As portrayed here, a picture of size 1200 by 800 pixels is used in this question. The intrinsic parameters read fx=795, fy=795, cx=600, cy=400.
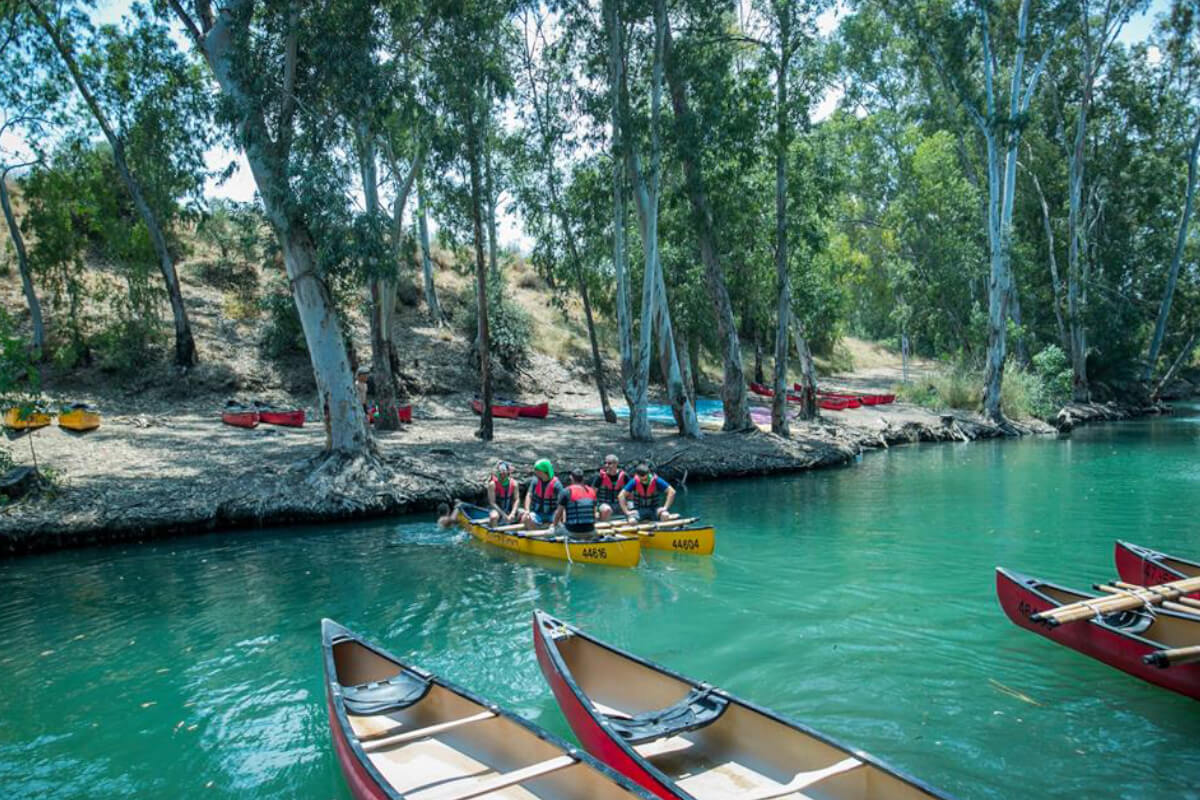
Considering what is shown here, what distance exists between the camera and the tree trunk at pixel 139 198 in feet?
73.3

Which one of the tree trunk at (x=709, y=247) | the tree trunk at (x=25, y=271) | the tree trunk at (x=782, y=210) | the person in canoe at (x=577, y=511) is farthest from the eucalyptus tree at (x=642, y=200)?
the tree trunk at (x=25, y=271)

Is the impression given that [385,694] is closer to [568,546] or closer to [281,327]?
[568,546]

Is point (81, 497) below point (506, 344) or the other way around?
below

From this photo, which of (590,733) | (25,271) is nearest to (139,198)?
(25,271)

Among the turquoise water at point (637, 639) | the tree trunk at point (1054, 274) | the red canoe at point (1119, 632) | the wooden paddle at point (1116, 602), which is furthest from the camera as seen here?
the tree trunk at point (1054, 274)

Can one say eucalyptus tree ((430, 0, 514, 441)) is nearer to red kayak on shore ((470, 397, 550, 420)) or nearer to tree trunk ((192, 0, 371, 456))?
tree trunk ((192, 0, 371, 456))

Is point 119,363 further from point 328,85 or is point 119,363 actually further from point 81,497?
point 328,85

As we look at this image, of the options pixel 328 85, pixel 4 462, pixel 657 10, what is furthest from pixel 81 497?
pixel 657 10

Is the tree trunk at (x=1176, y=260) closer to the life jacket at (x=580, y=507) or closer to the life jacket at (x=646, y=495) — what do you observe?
the life jacket at (x=646, y=495)

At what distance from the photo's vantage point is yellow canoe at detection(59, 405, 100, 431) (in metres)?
21.2

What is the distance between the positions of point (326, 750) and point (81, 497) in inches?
476

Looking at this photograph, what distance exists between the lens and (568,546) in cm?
1359

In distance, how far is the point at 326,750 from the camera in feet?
24.5

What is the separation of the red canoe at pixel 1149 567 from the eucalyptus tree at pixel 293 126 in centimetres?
1496
